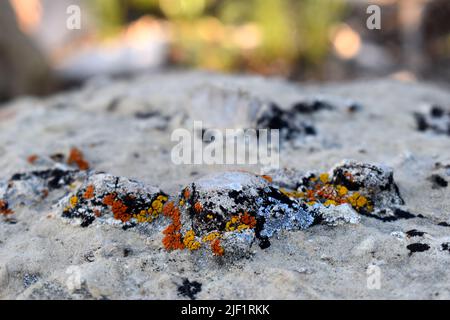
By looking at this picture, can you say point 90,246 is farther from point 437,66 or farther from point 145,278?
point 437,66

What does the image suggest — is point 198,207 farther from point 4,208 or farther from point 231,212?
point 4,208

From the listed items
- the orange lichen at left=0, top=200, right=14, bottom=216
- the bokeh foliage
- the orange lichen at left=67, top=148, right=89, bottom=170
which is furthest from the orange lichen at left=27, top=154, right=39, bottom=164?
the bokeh foliage

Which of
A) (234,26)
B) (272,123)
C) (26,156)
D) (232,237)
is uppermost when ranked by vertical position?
(234,26)

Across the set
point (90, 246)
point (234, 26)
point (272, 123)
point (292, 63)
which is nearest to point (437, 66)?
point (292, 63)

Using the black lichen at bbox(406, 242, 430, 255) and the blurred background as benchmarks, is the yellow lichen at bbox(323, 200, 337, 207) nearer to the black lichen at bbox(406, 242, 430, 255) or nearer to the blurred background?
the black lichen at bbox(406, 242, 430, 255)

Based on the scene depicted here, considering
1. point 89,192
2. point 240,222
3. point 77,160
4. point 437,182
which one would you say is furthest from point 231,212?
point 77,160
